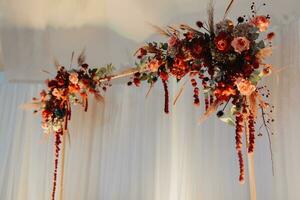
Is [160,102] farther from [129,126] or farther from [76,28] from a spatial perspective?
[76,28]

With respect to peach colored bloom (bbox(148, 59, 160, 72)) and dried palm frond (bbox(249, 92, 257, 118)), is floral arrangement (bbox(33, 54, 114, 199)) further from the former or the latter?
dried palm frond (bbox(249, 92, 257, 118))

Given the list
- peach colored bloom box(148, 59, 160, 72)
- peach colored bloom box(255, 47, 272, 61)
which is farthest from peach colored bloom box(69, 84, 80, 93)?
peach colored bloom box(255, 47, 272, 61)

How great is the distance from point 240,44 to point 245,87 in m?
0.15

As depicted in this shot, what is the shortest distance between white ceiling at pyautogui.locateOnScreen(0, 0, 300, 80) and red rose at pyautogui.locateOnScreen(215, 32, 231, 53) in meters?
0.57

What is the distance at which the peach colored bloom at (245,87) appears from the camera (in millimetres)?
1435

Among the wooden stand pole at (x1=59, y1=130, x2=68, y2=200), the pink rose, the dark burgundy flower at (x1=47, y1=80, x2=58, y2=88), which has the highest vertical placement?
the pink rose

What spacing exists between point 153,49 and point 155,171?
594 mm

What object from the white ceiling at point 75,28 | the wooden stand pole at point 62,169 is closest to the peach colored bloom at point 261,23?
the white ceiling at point 75,28

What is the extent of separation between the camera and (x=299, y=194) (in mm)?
1525

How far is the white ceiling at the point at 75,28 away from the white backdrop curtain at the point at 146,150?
0.16 m

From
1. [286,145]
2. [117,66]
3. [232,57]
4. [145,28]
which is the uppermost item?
[145,28]

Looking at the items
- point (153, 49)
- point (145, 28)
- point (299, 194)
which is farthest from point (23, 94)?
point (299, 194)

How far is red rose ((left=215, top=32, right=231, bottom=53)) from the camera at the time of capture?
149 centimetres

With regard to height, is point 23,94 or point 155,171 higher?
point 23,94
